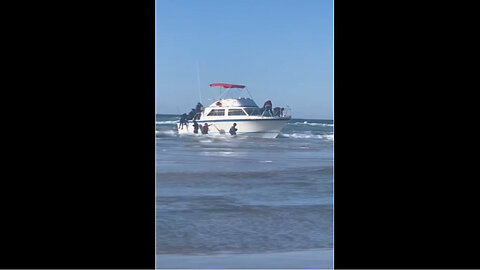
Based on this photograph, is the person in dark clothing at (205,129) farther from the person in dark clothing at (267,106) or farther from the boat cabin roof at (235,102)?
the person in dark clothing at (267,106)

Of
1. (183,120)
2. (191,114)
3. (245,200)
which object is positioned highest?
(191,114)

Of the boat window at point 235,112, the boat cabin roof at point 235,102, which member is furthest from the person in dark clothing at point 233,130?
the boat cabin roof at point 235,102

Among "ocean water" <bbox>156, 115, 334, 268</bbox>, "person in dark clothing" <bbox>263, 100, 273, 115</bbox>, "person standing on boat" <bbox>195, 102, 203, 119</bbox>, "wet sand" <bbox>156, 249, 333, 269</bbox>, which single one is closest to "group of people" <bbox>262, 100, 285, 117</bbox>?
"person in dark clothing" <bbox>263, 100, 273, 115</bbox>

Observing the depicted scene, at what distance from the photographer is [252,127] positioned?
1361cm

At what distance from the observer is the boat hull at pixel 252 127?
13539 millimetres

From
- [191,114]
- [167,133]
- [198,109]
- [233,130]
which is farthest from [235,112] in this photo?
[167,133]

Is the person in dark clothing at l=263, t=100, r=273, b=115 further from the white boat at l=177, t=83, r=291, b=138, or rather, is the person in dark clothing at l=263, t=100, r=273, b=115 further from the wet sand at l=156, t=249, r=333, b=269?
the wet sand at l=156, t=249, r=333, b=269

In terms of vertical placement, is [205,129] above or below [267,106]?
below

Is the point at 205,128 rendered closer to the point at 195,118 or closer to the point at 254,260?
the point at 195,118

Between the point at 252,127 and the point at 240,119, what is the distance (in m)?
0.32

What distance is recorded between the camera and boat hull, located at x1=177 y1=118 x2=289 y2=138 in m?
13.5
